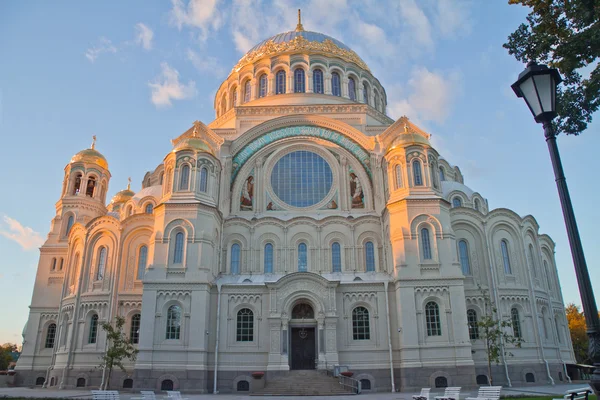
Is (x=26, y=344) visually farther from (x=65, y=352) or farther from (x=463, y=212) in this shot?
(x=463, y=212)

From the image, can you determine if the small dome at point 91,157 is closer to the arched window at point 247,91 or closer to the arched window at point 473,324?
the arched window at point 247,91

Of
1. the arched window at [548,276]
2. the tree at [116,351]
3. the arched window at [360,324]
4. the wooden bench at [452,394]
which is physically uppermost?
the arched window at [548,276]

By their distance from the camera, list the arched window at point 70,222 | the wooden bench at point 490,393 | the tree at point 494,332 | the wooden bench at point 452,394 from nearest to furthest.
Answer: the wooden bench at point 490,393, the wooden bench at point 452,394, the tree at point 494,332, the arched window at point 70,222

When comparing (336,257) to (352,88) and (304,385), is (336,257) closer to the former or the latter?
(304,385)

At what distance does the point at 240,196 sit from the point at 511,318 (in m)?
16.6

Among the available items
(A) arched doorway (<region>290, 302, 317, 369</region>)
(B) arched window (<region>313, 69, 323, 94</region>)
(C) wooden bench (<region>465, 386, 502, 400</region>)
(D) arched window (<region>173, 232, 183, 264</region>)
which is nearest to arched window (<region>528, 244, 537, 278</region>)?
(A) arched doorway (<region>290, 302, 317, 369</region>)

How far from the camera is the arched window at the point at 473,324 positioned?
2564 centimetres

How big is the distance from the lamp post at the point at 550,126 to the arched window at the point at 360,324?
19.5 meters

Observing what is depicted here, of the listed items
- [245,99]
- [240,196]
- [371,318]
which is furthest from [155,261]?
[245,99]

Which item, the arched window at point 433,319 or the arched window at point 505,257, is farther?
the arched window at point 505,257

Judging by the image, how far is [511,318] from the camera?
2620 centimetres

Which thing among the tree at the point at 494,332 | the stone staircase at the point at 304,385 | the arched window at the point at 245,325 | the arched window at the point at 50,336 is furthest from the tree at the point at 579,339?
the arched window at the point at 50,336

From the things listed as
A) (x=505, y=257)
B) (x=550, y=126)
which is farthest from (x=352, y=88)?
(x=550, y=126)

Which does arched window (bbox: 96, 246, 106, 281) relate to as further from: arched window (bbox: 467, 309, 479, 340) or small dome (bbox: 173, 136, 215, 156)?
arched window (bbox: 467, 309, 479, 340)
